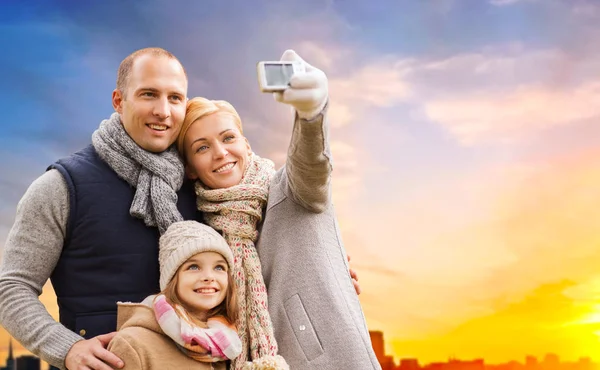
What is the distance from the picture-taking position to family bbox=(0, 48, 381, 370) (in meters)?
3.21

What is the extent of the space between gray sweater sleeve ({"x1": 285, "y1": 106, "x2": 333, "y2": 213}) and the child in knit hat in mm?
426

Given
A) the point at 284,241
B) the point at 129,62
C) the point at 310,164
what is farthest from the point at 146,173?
the point at 310,164

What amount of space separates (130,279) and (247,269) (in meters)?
0.56

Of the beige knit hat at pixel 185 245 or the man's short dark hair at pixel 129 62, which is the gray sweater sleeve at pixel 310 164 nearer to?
the beige knit hat at pixel 185 245

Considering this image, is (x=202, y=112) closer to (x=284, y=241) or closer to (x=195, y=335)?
(x=284, y=241)

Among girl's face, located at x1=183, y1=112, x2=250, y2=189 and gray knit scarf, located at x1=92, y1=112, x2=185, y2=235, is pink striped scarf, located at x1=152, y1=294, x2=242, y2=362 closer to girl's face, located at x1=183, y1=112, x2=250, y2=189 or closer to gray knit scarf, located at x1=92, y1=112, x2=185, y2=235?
gray knit scarf, located at x1=92, y1=112, x2=185, y2=235

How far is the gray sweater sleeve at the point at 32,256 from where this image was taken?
3.55 meters

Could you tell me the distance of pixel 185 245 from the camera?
3168 mm

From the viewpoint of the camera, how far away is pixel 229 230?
3.41 meters

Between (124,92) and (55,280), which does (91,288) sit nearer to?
(55,280)

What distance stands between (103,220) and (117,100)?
63 cm

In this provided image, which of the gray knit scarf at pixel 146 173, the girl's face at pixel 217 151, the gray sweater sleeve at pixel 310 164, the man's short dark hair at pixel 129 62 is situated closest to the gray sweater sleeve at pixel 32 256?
the gray knit scarf at pixel 146 173

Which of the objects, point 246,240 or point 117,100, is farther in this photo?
point 117,100

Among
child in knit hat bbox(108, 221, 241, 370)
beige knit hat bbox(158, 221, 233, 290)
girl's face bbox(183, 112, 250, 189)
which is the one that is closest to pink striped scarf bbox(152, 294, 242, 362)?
child in knit hat bbox(108, 221, 241, 370)
